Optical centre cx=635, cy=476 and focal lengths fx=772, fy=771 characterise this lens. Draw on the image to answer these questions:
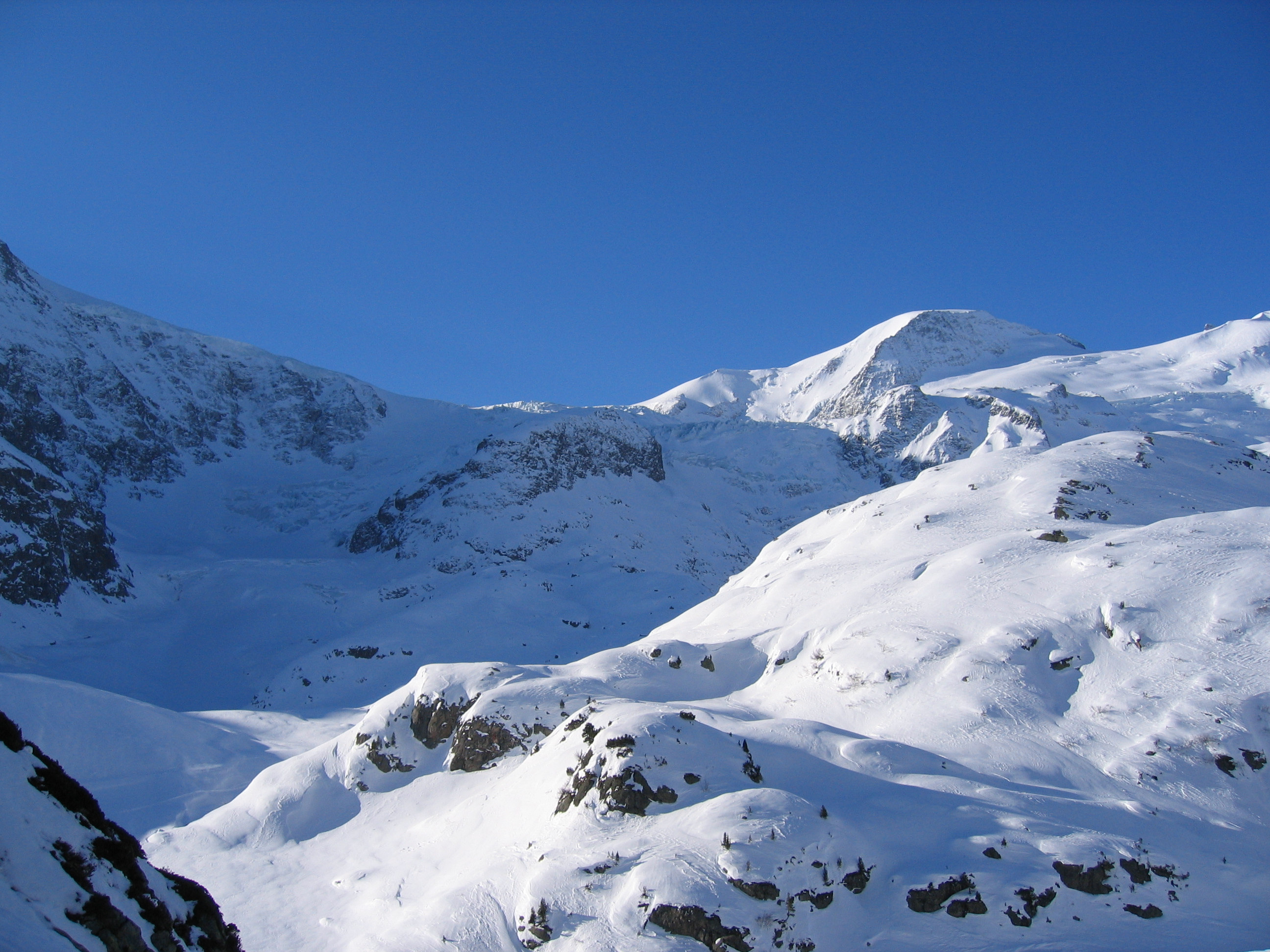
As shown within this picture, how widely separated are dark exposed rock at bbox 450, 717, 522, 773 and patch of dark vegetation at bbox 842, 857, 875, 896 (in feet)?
41.7

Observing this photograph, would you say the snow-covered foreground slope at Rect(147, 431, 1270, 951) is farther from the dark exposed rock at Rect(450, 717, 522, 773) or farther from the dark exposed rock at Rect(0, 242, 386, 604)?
the dark exposed rock at Rect(0, 242, 386, 604)

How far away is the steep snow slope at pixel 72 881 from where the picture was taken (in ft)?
27.7

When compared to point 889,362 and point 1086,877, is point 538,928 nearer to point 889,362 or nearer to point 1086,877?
point 1086,877

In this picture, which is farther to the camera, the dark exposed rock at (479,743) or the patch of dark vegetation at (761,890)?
the dark exposed rock at (479,743)

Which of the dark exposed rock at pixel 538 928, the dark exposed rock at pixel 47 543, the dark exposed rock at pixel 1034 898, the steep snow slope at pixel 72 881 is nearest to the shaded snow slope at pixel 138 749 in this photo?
the dark exposed rock at pixel 538 928

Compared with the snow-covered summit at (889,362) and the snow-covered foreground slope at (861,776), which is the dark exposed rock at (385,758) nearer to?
the snow-covered foreground slope at (861,776)

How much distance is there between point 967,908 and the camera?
49.9ft

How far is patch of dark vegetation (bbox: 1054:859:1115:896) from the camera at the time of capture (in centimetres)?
1546

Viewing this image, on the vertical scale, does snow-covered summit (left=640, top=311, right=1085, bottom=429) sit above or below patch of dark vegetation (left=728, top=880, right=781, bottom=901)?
above

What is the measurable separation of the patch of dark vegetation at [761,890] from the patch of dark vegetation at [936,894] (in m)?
2.67

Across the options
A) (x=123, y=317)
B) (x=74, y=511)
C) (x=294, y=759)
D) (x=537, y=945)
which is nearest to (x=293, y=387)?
(x=123, y=317)

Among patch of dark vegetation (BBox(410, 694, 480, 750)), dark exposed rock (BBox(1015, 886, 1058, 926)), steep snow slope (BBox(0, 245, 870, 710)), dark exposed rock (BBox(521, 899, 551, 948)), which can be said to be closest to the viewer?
dark exposed rock (BBox(1015, 886, 1058, 926))

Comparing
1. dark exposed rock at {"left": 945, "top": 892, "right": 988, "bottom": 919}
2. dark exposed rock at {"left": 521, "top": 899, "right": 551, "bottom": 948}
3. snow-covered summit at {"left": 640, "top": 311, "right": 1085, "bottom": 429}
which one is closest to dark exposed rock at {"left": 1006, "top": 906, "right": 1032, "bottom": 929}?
dark exposed rock at {"left": 945, "top": 892, "right": 988, "bottom": 919}

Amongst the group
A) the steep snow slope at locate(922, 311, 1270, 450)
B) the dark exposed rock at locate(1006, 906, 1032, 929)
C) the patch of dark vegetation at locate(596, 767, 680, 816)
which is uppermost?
the steep snow slope at locate(922, 311, 1270, 450)
